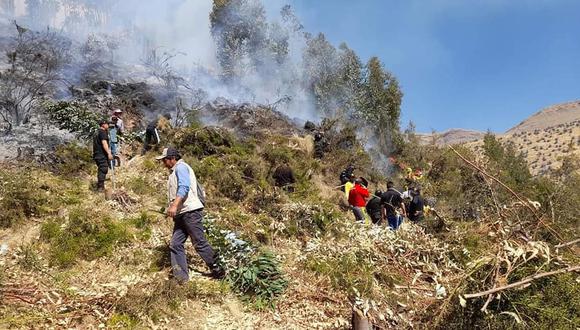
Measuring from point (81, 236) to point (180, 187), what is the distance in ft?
7.37

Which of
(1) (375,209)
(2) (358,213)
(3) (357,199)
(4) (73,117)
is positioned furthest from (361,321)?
(4) (73,117)

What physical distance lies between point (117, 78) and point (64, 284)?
16361 mm

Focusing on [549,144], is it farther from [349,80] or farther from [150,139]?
[150,139]

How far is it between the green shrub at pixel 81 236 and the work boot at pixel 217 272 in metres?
1.68

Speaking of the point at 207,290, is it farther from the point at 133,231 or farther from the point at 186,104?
the point at 186,104

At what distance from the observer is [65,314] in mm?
4363

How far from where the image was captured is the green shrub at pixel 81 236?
5.91 metres

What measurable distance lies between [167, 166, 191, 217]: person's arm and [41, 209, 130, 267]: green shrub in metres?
1.81

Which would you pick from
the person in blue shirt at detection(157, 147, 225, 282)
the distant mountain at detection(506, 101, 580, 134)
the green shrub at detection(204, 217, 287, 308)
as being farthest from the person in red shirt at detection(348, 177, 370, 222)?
the distant mountain at detection(506, 101, 580, 134)

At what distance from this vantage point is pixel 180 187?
16.6ft

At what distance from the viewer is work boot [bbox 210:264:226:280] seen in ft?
18.0

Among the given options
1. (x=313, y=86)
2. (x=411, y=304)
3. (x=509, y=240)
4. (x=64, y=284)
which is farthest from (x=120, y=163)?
(x=313, y=86)

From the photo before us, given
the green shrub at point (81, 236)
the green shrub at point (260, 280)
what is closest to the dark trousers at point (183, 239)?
the green shrub at point (260, 280)

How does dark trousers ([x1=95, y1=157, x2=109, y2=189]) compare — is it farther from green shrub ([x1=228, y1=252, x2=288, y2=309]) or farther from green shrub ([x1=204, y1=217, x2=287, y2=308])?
green shrub ([x1=228, y1=252, x2=288, y2=309])
